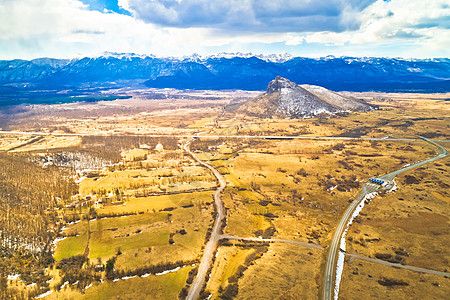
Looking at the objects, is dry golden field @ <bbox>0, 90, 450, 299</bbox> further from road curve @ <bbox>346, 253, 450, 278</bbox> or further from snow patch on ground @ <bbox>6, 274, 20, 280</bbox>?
snow patch on ground @ <bbox>6, 274, 20, 280</bbox>

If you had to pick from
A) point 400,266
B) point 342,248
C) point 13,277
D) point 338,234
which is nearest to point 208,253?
point 342,248

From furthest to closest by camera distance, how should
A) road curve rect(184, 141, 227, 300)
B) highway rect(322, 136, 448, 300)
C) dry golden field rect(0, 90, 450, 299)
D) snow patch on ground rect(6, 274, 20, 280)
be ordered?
snow patch on ground rect(6, 274, 20, 280) → dry golden field rect(0, 90, 450, 299) → highway rect(322, 136, 448, 300) → road curve rect(184, 141, 227, 300)

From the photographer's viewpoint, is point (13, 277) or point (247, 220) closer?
point (13, 277)

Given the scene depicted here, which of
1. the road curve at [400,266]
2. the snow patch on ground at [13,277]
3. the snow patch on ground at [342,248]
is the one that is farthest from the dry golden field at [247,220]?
the snow patch on ground at [13,277]

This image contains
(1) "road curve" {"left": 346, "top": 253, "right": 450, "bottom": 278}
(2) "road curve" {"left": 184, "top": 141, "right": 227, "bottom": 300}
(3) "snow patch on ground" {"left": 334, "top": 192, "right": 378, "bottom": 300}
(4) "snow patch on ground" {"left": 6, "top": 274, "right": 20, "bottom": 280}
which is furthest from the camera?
(1) "road curve" {"left": 346, "top": 253, "right": 450, "bottom": 278}

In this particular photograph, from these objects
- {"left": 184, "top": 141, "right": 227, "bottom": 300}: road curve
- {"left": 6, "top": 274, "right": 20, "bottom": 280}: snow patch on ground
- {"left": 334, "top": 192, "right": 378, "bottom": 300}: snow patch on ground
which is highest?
{"left": 6, "top": 274, "right": 20, "bottom": 280}: snow patch on ground

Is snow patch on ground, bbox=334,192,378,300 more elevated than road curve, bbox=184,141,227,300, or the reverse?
road curve, bbox=184,141,227,300

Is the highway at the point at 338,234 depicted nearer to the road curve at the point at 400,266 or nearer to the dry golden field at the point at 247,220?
the dry golden field at the point at 247,220

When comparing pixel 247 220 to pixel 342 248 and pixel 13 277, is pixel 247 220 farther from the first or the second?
pixel 13 277

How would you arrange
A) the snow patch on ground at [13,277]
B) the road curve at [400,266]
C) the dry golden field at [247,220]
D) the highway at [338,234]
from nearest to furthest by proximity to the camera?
the highway at [338,234], the dry golden field at [247,220], the snow patch on ground at [13,277], the road curve at [400,266]

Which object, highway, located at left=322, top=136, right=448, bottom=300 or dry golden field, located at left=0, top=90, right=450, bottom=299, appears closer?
highway, located at left=322, top=136, right=448, bottom=300

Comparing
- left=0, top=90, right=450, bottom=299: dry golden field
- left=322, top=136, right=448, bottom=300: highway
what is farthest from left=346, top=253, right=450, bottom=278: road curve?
left=322, top=136, right=448, bottom=300: highway

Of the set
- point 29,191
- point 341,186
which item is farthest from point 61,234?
point 341,186

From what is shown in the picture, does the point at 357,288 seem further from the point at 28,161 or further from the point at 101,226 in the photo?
the point at 28,161
